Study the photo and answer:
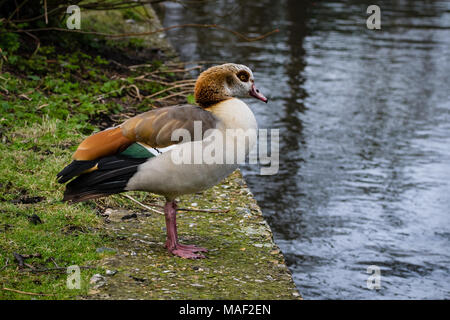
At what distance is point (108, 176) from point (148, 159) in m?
0.28

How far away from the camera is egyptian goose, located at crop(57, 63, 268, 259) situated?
416cm

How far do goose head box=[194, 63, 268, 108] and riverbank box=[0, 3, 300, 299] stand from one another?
1.13 meters

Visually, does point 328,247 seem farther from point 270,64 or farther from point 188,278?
point 270,64

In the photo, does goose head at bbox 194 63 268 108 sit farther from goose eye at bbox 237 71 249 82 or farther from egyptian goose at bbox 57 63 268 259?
egyptian goose at bbox 57 63 268 259

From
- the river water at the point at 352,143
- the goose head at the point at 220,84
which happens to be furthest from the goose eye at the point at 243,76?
the river water at the point at 352,143

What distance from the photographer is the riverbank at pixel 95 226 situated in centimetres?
405

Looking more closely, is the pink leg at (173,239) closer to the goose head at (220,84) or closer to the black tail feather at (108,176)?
the black tail feather at (108,176)

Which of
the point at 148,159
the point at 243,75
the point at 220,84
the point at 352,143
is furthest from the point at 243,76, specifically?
the point at 352,143

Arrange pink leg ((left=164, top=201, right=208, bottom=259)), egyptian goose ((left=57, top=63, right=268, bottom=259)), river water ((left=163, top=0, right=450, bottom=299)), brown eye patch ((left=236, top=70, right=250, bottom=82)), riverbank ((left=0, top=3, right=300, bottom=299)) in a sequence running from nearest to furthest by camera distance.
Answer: riverbank ((left=0, top=3, right=300, bottom=299)) → egyptian goose ((left=57, top=63, right=268, bottom=259)) → pink leg ((left=164, top=201, right=208, bottom=259)) → brown eye patch ((left=236, top=70, right=250, bottom=82)) → river water ((left=163, top=0, right=450, bottom=299))

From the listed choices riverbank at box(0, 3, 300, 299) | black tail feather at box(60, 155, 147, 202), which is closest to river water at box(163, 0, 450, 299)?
riverbank at box(0, 3, 300, 299)

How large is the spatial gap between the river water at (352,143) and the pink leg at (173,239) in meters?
1.53

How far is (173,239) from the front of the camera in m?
4.53

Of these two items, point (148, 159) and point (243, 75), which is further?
point (243, 75)

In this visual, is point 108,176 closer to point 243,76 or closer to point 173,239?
point 173,239
